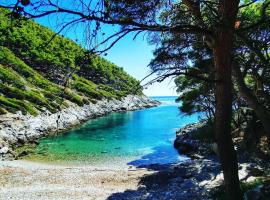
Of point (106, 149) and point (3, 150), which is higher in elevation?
point (3, 150)

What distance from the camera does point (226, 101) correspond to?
647cm

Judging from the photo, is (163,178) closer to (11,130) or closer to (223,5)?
(223,5)

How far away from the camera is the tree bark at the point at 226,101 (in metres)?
6.36

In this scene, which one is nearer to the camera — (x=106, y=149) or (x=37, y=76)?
(x=106, y=149)

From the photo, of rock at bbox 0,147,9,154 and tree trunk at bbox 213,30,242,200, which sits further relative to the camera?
rock at bbox 0,147,9,154

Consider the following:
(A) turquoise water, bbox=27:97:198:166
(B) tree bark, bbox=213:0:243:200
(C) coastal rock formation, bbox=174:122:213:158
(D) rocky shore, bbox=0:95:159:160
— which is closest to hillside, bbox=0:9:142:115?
(D) rocky shore, bbox=0:95:159:160

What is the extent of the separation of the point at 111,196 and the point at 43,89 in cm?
6695

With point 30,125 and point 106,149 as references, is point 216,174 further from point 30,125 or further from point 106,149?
point 30,125

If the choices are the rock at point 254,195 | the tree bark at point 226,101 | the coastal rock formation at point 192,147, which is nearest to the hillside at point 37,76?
the coastal rock formation at point 192,147

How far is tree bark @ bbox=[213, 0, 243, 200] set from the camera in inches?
250

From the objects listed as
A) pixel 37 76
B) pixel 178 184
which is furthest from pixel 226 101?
pixel 37 76

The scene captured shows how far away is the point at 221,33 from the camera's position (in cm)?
639

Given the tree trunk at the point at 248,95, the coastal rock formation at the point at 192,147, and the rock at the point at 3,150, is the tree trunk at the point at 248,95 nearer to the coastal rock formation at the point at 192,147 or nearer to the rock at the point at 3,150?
the coastal rock formation at the point at 192,147

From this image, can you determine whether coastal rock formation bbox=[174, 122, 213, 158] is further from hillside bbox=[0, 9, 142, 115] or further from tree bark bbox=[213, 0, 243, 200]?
tree bark bbox=[213, 0, 243, 200]
